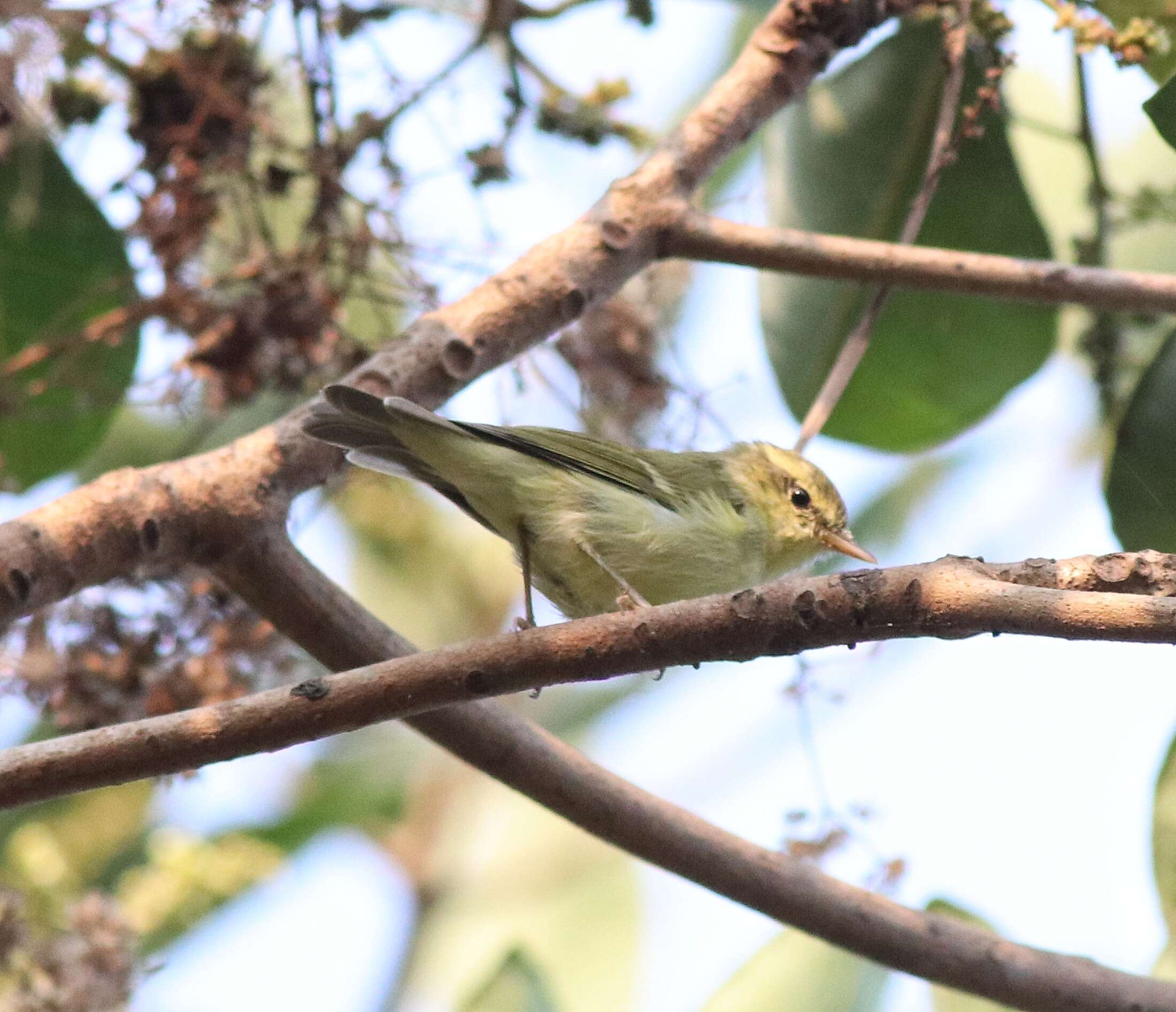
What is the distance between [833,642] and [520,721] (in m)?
0.99

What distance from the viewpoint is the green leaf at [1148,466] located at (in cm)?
290

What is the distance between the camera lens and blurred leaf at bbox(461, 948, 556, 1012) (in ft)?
11.1

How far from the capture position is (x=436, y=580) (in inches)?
227

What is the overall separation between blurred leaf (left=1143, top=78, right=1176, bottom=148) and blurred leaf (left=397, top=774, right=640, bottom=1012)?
8.09ft

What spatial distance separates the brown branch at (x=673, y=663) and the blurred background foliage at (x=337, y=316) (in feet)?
1.25

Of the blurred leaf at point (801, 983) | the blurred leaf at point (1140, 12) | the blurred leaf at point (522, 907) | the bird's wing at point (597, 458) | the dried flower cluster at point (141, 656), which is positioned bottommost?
the blurred leaf at point (522, 907)

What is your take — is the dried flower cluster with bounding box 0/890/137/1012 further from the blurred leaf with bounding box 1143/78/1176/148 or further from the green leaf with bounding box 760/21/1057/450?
the blurred leaf with bounding box 1143/78/1176/148

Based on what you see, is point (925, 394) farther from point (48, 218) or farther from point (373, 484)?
point (48, 218)

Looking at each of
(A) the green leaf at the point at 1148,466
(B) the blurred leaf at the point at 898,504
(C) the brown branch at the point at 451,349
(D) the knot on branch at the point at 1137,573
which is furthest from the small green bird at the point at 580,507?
(B) the blurred leaf at the point at 898,504

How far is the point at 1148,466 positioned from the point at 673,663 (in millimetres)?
1564

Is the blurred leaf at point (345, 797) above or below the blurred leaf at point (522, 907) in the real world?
above

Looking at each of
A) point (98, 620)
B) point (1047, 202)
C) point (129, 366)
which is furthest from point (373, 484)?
point (1047, 202)

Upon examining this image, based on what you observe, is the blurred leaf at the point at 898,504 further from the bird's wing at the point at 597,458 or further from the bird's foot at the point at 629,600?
the bird's foot at the point at 629,600

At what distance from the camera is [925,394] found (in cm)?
379
